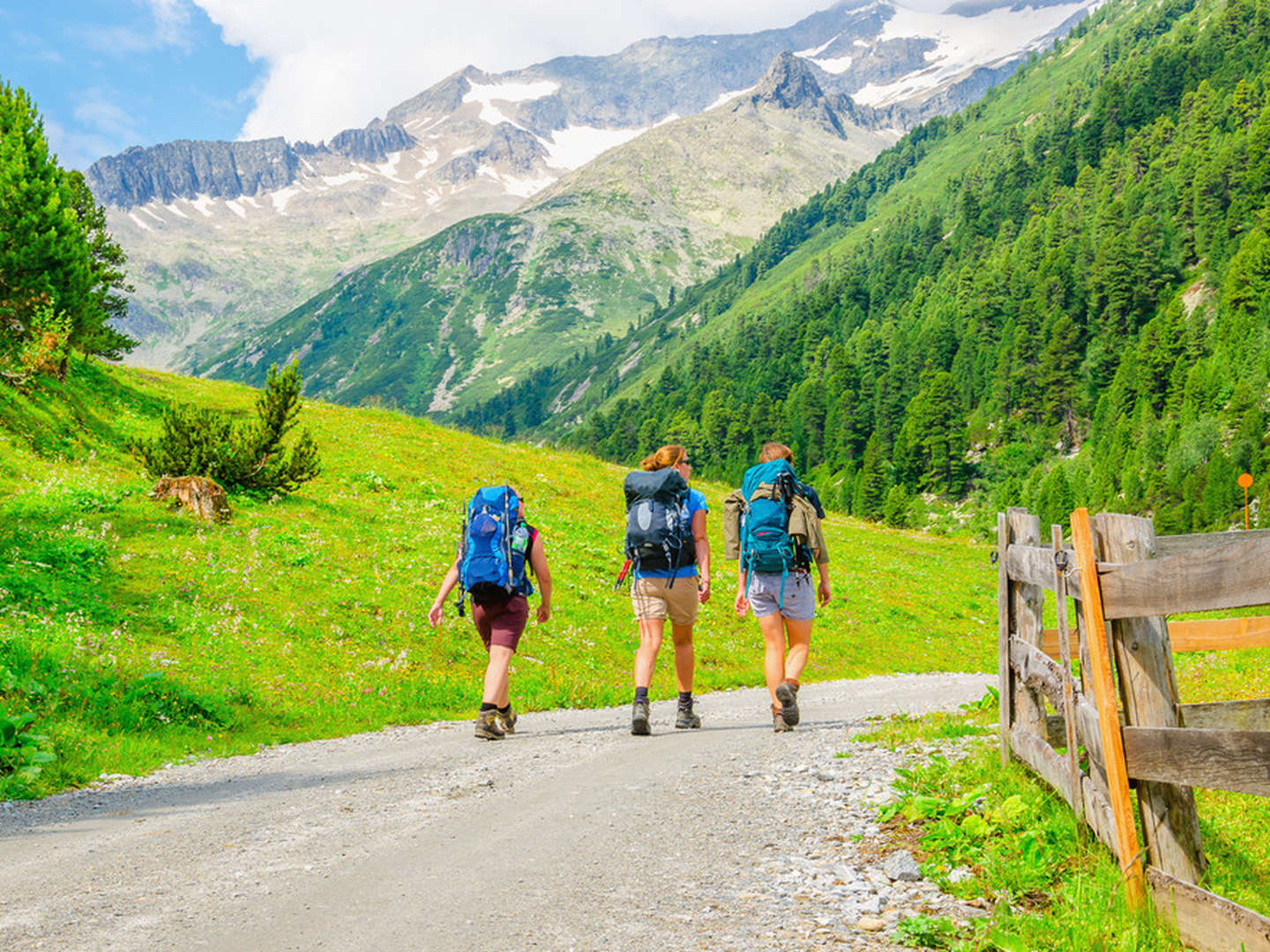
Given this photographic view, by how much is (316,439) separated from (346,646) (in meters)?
19.7

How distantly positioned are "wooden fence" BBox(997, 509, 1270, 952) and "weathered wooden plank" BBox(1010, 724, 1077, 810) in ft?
0.08

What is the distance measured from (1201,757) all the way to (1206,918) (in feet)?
2.81

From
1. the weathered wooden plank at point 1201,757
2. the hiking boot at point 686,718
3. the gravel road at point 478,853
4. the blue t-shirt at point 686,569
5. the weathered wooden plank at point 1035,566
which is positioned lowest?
the gravel road at point 478,853

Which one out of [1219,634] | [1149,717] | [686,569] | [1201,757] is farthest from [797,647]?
[1201,757]

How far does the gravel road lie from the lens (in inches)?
225

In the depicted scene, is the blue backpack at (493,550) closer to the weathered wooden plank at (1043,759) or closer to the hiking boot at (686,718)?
the hiking boot at (686,718)

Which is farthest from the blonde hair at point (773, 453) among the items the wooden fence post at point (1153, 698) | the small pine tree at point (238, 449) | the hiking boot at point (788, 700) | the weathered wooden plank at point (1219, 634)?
the small pine tree at point (238, 449)

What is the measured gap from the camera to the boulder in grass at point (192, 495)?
72.6 feet

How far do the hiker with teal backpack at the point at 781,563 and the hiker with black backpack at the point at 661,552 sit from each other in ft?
1.89

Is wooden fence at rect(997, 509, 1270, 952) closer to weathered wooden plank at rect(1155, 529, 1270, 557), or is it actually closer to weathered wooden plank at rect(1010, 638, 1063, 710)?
weathered wooden plank at rect(1010, 638, 1063, 710)

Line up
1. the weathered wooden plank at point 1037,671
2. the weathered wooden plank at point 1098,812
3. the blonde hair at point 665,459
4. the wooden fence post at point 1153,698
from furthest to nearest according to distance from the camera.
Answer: the blonde hair at point 665,459, the weathered wooden plank at point 1037,671, the weathered wooden plank at point 1098,812, the wooden fence post at point 1153,698

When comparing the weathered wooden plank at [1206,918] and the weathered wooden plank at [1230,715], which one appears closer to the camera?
the weathered wooden plank at [1206,918]

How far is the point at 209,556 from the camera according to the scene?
1989 cm

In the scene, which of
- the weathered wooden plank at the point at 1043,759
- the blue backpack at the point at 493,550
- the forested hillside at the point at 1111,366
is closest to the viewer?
the weathered wooden plank at the point at 1043,759
